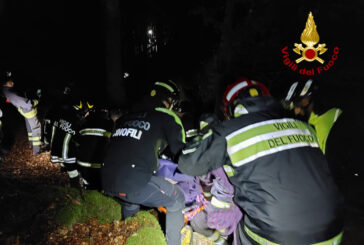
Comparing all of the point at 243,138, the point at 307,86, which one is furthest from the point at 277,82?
the point at 243,138

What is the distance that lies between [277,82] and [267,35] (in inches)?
79.3

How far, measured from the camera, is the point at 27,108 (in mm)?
7867

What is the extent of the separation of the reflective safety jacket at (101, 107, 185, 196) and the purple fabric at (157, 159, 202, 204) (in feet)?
1.37

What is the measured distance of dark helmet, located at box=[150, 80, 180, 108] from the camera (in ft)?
11.1

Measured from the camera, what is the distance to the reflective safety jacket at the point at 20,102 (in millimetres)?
7574

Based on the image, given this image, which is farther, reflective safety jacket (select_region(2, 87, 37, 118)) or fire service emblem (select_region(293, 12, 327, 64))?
fire service emblem (select_region(293, 12, 327, 64))

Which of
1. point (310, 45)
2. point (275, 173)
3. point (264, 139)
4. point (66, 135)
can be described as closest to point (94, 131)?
point (66, 135)

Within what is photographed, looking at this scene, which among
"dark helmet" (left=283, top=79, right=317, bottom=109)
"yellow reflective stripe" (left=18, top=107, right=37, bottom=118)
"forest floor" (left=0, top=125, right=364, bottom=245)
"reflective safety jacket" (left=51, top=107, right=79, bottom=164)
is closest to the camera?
"forest floor" (left=0, top=125, right=364, bottom=245)

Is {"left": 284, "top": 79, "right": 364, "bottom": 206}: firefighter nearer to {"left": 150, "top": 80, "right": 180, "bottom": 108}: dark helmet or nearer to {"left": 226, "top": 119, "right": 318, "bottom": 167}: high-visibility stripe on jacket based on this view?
{"left": 226, "top": 119, "right": 318, "bottom": 167}: high-visibility stripe on jacket

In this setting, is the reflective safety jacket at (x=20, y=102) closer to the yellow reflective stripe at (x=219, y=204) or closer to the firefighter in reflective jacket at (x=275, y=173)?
the yellow reflective stripe at (x=219, y=204)

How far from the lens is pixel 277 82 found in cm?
996

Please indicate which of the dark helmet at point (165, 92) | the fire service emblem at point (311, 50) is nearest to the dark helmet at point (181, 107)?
the dark helmet at point (165, 92)

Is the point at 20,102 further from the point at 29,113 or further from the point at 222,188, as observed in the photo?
the point at 222,188

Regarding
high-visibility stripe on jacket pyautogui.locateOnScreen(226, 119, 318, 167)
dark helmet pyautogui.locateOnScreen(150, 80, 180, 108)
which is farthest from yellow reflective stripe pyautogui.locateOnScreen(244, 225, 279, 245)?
dark helmet pyautogui.locateOnScreen(150, 80, 180, 108)
